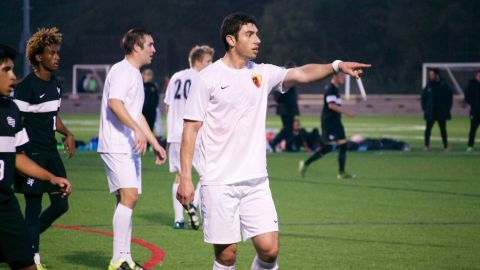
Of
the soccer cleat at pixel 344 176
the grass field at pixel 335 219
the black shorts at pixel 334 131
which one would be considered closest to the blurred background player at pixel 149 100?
the grass field at pixel 335 219

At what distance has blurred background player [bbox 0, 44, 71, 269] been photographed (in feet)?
22.3

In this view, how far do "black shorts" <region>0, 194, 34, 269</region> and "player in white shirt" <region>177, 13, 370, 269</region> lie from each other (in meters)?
1.28

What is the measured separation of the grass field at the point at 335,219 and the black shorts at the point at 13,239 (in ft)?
10.4

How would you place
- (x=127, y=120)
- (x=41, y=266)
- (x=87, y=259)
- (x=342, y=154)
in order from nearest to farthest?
1. (x=127, y=120)
2. (x=41, y=266)
3. (x=87, y=259)
4. (x=342, y=154)

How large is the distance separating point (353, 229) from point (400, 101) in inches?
1809

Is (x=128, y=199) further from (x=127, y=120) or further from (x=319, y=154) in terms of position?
(x=319, y=154)

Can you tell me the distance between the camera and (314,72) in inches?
303

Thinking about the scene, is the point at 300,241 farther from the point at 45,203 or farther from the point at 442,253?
the point at 45,203

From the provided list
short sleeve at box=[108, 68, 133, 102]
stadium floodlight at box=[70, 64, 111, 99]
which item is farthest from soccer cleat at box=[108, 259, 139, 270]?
stadium floodlight at box=[70, 64, 111, 99]

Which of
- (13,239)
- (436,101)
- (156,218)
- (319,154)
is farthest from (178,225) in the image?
(436,101)

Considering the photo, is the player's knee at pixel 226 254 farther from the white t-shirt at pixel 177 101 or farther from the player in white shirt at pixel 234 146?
the white t-shirt at pixel 177 101

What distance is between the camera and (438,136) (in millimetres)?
34656

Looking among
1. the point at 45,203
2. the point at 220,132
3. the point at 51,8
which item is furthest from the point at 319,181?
the point at 51,8

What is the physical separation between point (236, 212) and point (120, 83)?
8.13ft
